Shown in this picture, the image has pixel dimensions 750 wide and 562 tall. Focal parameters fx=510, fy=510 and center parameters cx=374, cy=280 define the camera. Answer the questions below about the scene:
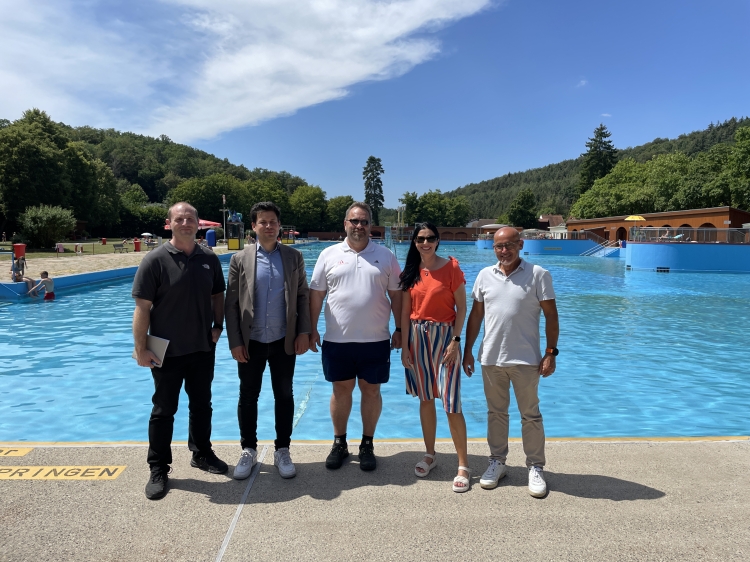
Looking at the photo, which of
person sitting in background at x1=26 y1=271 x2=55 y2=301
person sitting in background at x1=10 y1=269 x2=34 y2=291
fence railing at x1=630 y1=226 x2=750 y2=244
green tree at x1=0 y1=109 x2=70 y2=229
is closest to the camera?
person sitting in background at x1=26 y1=271 x2=55 y2=301

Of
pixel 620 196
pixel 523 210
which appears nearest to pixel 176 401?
pixel 620 196

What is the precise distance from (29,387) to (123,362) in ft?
4.95

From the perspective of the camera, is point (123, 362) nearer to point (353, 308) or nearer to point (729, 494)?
point (353, 308)

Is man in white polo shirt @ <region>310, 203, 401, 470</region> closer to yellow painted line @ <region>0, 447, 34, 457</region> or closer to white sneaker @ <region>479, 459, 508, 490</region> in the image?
white sneaker @ <region>479, 459, 508, 490</region>

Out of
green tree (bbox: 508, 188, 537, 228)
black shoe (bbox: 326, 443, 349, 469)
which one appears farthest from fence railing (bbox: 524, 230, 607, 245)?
black shoe (bbox: 326, 443, 349, 469)

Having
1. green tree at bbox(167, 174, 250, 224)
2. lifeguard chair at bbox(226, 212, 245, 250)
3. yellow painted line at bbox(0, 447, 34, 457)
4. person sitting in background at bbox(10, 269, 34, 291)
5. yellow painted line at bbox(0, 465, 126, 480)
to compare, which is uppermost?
green tree at bbox(167, 174, 250, 224)

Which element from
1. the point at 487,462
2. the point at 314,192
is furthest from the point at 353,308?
the point at 314,192

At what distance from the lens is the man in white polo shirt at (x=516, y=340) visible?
3293 millimetres

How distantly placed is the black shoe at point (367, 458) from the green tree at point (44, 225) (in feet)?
108

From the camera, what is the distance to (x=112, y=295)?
→ 53.7 feet

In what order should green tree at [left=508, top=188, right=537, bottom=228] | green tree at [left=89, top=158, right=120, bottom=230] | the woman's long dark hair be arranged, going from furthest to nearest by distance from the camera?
green tree at [left=508, top=188, right=537, bottom=228] → green tree at [left=89, top=158, right=120, bottom=230] → the woman's long dark hair

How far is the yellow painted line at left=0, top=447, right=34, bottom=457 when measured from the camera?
3.56 m

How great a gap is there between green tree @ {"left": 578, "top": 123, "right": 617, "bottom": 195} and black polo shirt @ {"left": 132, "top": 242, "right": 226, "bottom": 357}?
83838 millimetres

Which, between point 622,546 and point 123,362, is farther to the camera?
point 123,362
